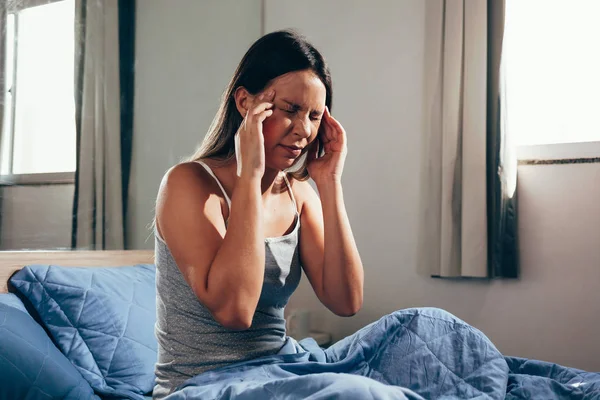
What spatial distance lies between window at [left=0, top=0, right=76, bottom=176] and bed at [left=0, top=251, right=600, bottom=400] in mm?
269

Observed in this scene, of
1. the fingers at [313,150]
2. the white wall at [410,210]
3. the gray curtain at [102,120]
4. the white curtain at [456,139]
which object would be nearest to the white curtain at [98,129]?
the gray curtain at [102,120]

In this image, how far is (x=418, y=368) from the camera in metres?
1.20

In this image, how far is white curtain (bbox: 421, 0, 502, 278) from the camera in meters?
2.30

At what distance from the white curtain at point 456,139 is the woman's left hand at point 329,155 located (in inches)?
38.1

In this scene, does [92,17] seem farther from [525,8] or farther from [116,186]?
[525,8]

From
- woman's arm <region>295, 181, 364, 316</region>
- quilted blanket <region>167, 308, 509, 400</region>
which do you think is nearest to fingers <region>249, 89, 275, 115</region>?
woman's arm <region>295, 181, 364, 316</region>

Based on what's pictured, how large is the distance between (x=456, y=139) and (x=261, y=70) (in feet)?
4.21

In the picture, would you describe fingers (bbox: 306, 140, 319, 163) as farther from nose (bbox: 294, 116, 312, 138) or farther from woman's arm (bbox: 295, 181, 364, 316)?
nose (bbox: 294, 116, 312, 138)

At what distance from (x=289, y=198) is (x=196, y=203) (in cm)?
34

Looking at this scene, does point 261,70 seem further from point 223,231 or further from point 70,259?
point 70,259

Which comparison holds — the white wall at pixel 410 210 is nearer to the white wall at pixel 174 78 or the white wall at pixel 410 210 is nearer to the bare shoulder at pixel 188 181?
the white wall at pixel 174 78

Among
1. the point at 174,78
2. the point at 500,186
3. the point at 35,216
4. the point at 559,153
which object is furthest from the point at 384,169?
the point at 35,216

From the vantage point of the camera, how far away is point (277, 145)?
1.30 meters

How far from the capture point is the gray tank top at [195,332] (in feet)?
3.94
